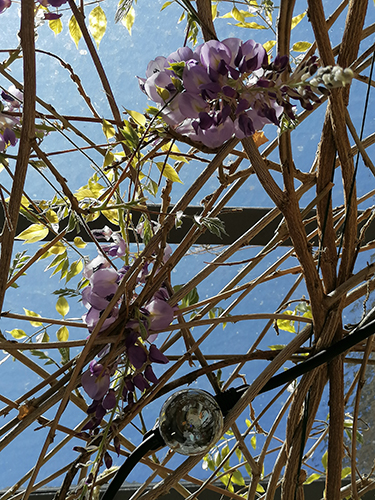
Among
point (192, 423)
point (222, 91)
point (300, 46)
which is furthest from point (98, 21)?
point (192, 423)

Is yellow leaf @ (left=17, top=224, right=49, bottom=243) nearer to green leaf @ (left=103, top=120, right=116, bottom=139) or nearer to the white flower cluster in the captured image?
green leaf @ (left=103, top=120, right=116, bottom=139)

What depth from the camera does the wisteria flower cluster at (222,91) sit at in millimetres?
300

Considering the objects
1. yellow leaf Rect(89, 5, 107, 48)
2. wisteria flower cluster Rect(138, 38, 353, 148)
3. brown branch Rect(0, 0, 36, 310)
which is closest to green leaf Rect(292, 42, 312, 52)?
yellow leaf Rect(89, 5, 107, 48)

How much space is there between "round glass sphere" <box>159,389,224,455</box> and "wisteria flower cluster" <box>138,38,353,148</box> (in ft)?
0.66

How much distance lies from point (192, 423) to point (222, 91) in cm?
25

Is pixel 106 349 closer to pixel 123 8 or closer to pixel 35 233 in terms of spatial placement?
pixel 35 233

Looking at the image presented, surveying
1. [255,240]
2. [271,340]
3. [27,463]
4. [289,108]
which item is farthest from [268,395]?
[289,108]

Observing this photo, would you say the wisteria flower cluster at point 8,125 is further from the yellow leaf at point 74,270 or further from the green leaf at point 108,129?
the yellow leaf at point 74,270

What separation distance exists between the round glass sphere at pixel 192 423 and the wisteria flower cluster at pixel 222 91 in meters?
0.20

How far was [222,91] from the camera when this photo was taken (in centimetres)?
31

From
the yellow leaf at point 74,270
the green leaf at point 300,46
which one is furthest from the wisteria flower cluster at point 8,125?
the green leaf at point 300,46

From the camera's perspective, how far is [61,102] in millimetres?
2838

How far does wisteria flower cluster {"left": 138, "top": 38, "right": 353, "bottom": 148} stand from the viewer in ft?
0.98

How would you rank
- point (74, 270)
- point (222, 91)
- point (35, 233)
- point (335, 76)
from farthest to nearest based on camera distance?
1. point (74, 270)
2. point (35, 233)
3. point (222, 91)
4. point (335, 76)
